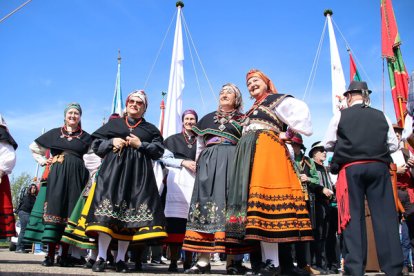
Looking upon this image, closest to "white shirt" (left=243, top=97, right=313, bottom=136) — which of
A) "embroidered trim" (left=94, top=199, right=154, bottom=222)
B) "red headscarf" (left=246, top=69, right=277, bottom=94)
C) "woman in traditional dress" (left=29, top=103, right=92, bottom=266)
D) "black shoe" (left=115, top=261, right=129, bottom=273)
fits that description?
"red headscarf" (left=246, top=69, right=277, bottom=94)

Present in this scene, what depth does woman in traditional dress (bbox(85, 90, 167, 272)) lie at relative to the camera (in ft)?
13.4

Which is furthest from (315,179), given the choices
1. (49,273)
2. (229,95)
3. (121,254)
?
(49,273)

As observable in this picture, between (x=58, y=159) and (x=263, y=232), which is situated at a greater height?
(x=58, y=159)

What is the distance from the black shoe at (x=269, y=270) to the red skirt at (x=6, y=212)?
3478mm

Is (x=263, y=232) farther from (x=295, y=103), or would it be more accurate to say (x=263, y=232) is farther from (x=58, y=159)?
(x=58, y=159)

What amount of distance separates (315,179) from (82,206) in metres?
3.53

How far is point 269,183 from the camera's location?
12.5 feet

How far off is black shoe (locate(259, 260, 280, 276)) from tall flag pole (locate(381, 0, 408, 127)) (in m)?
8.60

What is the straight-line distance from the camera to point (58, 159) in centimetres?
525

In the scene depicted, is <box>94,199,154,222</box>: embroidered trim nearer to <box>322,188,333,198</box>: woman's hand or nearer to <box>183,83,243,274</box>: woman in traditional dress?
<box>183,83,243,274</box>: woman in traditional dress

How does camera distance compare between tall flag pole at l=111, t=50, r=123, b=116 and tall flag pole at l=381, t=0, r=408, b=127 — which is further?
tall flag pole at l=111, t=50, r=123, b=116

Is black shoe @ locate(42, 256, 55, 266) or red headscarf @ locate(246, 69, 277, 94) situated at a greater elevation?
red headscarf @ locate(246, 69, 277, 94)

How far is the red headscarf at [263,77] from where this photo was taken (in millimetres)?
4473

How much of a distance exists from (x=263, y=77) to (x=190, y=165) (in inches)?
56.3
